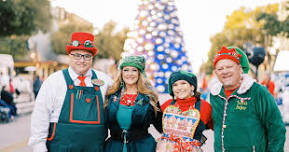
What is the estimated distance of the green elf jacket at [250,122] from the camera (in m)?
2.63

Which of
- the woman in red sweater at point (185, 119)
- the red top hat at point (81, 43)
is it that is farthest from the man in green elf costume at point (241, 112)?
the red top hat at point (81, 43)

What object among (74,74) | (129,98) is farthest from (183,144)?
(74,74)

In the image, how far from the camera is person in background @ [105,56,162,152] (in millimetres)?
3170

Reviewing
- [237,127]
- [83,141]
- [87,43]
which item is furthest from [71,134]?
[237,127]

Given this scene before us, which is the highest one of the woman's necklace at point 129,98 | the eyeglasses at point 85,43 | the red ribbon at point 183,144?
the eyeglasses at point 85,43

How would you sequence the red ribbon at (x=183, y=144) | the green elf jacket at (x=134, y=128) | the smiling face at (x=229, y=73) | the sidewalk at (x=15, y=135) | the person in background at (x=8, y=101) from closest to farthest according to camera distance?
the smiling face at (x=229, y=73), the red ribbon at (x=183, y=144), the green elf jacket at (x=134, y=128), the sidewalk at (x=15, y=135), the person in background at (x=8, y=101)

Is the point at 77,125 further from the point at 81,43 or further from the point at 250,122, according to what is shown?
the point at 250,122

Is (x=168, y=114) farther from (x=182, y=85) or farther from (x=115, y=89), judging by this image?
(x=115, y=89)

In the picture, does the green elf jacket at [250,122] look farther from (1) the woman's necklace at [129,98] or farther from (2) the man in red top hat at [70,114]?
(2) the man in red top hat at [70,114]

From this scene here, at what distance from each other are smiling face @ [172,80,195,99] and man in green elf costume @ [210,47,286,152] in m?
0.35

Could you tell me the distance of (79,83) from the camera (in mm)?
3041

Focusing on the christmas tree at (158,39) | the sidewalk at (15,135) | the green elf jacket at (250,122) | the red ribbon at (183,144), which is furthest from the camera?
the christmas tree at (158,39)

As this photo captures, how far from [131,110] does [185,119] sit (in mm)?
609

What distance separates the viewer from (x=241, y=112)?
2717 millimetres
